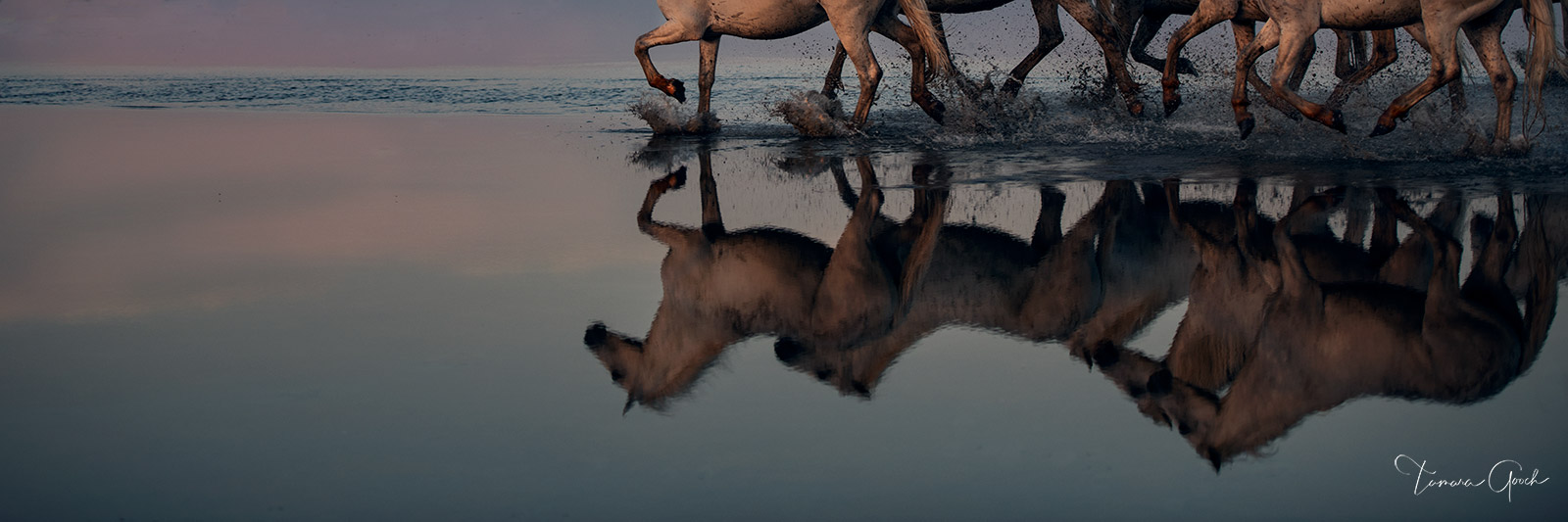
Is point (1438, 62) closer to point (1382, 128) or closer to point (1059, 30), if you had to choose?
point (1382, 128)

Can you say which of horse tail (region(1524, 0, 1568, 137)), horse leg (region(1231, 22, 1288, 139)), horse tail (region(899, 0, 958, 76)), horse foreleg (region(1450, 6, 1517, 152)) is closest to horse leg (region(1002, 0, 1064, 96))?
horse tail (region(899, 0, 958, 76))

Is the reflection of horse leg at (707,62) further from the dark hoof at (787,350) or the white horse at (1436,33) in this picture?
the dark hoof at (787,350)

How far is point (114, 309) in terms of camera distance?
14.4 ft

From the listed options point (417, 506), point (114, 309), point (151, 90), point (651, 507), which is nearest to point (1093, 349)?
point (651, 507)

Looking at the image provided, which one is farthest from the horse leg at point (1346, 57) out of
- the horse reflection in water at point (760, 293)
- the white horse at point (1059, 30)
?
the horse reflection in water at point (760, 293)

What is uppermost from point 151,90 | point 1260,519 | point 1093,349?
point 151,90

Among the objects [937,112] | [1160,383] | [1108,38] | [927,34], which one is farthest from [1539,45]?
[1160,383]

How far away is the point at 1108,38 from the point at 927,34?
6.35 ft

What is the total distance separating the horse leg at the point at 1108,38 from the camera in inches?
409

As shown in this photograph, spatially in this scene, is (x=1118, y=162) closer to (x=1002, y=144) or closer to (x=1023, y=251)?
(x=1002, y=144)

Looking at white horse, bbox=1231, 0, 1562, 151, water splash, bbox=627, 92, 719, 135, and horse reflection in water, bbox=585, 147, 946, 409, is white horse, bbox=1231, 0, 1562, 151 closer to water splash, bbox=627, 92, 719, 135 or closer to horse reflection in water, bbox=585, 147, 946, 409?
horse reflection in water, bbox=585, 147, 946, 409

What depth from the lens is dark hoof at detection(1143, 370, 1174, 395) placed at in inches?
130

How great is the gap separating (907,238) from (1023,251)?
0.51 metres

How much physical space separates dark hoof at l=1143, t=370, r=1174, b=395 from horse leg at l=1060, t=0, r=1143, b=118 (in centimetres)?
726
